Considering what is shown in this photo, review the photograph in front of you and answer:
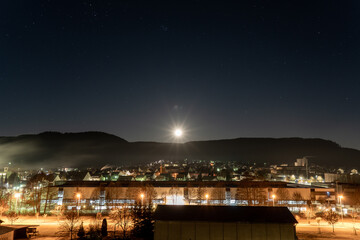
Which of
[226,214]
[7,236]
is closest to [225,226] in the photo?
[226,214]

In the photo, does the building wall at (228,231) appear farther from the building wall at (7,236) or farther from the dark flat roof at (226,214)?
the building wall at (7,236)

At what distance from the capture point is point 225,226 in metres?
15.4

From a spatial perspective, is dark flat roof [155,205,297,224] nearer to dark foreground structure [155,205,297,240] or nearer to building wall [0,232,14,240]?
dark foreground structure [155,205,297,240]

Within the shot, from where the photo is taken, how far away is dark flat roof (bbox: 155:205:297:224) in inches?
611

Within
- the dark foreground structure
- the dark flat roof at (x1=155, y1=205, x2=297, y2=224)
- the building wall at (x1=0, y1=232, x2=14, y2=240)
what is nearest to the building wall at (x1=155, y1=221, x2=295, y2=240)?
the dark foreground structure

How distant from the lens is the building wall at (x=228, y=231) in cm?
1520

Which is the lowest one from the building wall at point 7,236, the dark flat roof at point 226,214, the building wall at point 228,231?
the building wall at point 7,236

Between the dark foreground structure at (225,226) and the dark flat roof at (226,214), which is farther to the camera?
the dark flat roof at (226,214)

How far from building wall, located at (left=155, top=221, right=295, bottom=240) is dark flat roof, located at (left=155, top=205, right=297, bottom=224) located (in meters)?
0.28

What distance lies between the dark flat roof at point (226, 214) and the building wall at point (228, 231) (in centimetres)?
28

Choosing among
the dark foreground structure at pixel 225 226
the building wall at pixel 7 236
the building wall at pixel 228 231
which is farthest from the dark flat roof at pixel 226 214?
the building wall at pixel 7 236

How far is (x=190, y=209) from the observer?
55.7ft

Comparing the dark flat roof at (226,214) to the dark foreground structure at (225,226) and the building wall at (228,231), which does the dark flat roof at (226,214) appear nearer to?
the dark foreground structure at (225,226)

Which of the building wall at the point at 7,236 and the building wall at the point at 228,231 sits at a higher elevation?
the building wall at the point at 228,231
